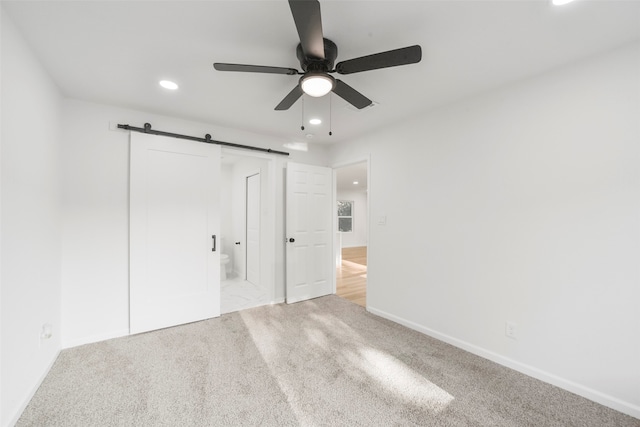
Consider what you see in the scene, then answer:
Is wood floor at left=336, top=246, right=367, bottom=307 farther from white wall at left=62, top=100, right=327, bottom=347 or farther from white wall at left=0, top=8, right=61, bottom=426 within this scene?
white wall at left=0, top=8, right=61, bottom=426

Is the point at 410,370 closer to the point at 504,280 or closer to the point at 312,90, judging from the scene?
the point at 504,280

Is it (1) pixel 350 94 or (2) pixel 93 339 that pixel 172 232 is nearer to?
(2) pixel 93 339

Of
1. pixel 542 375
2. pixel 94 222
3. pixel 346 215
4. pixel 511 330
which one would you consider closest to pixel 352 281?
pixel 511 330

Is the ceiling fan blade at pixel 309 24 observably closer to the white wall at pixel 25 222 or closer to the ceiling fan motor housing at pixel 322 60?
the ceiling fan motor housing at pixel 322 60

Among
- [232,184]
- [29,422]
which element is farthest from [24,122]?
[232,184]

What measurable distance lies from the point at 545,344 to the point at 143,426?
2.92 m

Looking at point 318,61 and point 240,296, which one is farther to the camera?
point 240,296

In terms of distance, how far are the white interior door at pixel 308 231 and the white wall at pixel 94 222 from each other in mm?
1936

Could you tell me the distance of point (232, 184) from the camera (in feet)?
17.7

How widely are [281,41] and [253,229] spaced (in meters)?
3.31

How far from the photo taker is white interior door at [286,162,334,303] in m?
3.79

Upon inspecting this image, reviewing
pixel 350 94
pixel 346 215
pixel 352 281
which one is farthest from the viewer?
pixel 346 215

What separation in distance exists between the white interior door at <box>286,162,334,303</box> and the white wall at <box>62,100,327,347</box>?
194 cm

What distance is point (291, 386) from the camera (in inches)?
76.4
